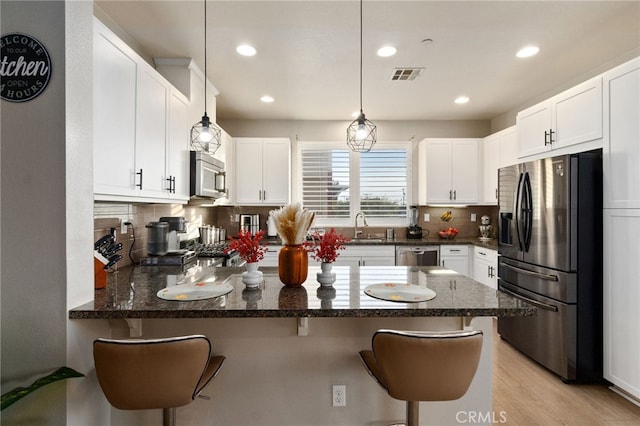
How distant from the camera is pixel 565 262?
255 centimetres

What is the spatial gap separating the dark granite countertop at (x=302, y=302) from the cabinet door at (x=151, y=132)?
2.27 ft

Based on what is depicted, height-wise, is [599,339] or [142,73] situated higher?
[142,73]

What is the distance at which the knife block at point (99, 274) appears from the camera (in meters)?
1.71

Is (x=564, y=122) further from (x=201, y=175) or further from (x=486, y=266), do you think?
(x=201, y=175)

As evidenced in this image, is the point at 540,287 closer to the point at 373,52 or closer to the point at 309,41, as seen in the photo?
the point at 373,52

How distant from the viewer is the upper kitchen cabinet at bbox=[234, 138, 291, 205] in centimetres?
456

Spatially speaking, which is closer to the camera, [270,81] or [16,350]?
[16,350]

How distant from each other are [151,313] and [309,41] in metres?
2.32

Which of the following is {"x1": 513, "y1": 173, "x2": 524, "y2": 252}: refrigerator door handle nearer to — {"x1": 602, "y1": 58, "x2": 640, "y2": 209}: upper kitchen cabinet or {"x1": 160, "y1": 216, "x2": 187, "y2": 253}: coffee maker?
{"x1": 602, "y1": 58, "x2": 640, "y2": 209}: upper kitchen cabinet

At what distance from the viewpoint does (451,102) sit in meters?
4.18

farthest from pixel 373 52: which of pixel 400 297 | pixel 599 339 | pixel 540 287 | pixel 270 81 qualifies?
pixel 599 339

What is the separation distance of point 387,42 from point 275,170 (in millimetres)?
2369

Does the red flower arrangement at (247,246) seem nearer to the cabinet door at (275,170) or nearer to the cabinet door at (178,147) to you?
the cabinet door at (178,147)

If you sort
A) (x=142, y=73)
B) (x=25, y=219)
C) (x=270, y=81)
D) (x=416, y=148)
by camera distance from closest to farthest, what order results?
(x=25, y=219)
(x=142, y=73)
(x=270, y=81)
(x=416, y=148)
